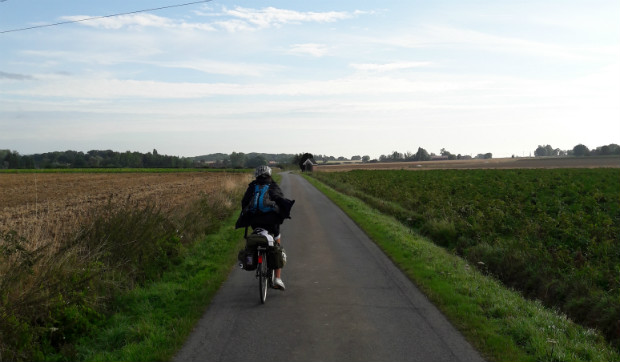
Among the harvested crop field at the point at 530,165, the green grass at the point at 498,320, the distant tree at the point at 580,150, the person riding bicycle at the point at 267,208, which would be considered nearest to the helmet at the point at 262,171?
the person riding bicycle at the point at 267,208

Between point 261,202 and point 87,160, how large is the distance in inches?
5285

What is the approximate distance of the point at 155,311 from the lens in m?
7.24

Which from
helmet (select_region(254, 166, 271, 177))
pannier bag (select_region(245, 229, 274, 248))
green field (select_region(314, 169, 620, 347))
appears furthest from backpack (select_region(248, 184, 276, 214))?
green field (select_region(314, 169, 620, 347))

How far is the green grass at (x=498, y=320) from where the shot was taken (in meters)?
5.60

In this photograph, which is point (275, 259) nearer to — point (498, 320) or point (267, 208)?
point (267, 208)

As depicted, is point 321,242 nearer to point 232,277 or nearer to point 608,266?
point 232,277

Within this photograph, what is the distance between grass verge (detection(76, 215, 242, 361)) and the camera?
5676mm

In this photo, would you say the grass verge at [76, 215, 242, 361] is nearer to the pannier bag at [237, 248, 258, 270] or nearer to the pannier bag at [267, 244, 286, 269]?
the pannier bag at [237, 248, 258, 270]

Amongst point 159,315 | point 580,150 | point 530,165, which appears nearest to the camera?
point 159,315

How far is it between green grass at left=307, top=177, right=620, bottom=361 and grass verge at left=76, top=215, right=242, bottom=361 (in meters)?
3.71

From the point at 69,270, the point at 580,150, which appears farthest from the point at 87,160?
the point at 580,150

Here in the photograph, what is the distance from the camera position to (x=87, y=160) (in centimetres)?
12850

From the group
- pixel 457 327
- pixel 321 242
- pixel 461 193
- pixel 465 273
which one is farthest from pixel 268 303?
pixel 461 193

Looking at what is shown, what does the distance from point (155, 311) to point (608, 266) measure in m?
9.07
